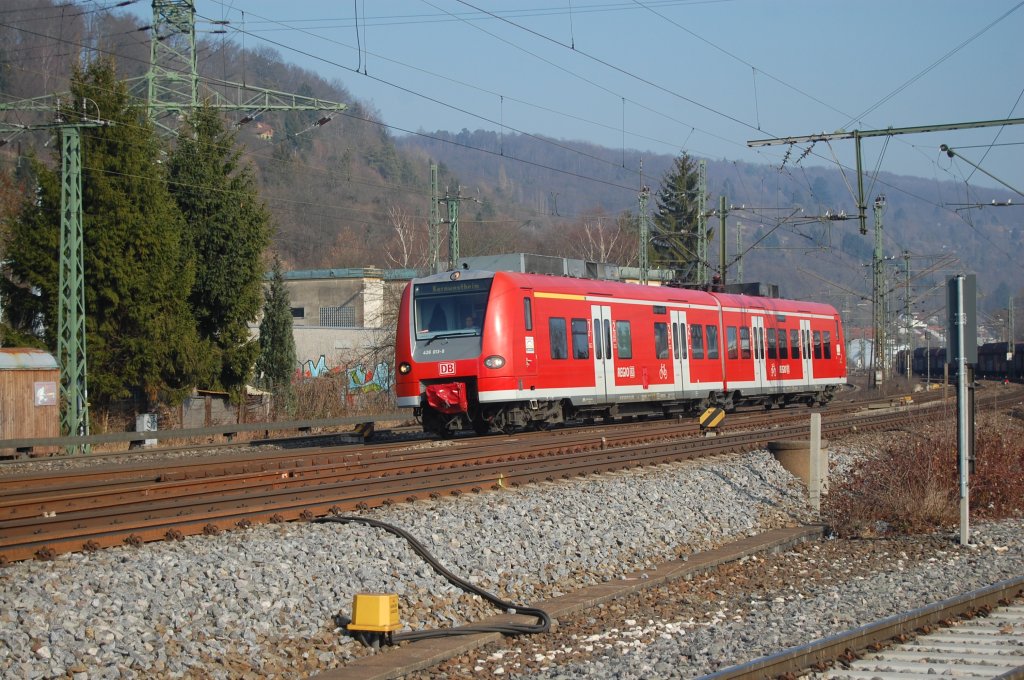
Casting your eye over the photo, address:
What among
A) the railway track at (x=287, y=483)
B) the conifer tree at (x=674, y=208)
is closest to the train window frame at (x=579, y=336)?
the railway track at (x=287, y=483)

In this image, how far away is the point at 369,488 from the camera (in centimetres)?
1241

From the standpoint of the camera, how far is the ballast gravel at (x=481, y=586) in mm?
7020

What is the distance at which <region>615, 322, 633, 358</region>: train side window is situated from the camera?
22.7 meters

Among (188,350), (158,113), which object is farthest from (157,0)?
(188,350)

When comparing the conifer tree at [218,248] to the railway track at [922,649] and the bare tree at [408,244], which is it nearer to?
the railway track at [922,649]

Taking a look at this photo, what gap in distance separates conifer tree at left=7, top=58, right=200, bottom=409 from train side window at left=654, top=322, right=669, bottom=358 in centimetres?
1282

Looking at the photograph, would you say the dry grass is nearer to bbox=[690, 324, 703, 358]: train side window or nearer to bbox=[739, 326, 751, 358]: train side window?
bbox=[690, 324, 703, 358]: train side window

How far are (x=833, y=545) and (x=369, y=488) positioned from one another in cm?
564

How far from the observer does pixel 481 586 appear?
945cm

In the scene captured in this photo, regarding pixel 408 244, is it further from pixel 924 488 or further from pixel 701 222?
pixel 924 488

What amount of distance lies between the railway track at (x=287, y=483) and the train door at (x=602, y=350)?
1.34 meters

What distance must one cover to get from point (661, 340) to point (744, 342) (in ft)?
16.1

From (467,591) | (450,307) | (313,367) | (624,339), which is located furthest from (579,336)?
(313,367)

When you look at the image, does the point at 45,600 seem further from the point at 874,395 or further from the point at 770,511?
the point at 874,395
